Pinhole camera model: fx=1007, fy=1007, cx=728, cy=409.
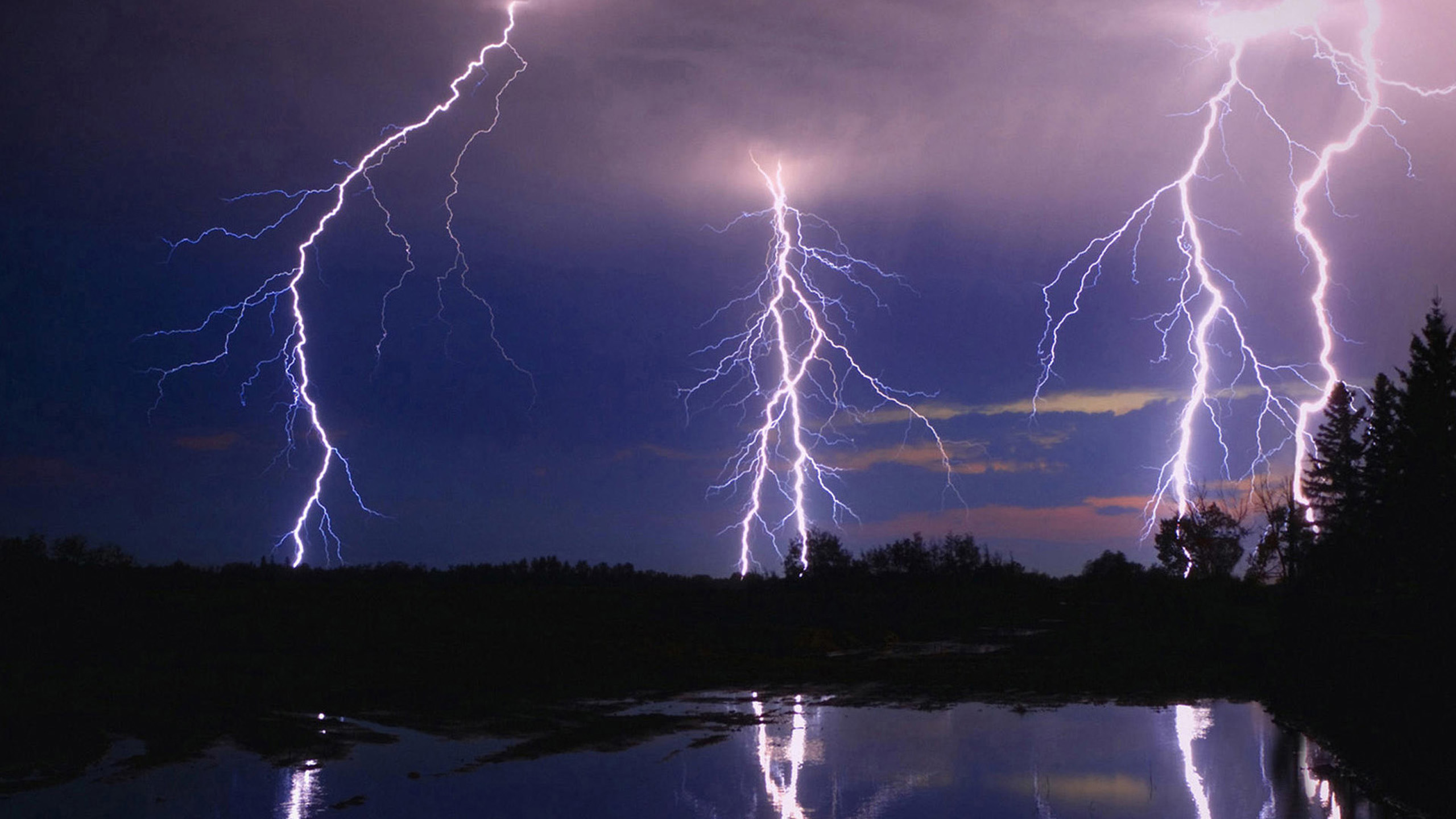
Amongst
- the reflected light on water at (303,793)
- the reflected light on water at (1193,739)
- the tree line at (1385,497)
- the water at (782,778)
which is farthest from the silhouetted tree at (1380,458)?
the reflected light on water at (303,793)

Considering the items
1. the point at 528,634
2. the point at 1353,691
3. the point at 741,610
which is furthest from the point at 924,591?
the point at 1353,691

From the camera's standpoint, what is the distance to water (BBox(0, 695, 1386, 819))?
27.3 feet

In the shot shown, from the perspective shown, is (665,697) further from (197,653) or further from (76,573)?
(76,573)

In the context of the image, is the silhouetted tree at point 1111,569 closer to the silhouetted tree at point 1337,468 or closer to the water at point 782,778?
the silhouetted tree at point 1337,468

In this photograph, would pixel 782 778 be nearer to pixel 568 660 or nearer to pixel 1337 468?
pixel 568 660

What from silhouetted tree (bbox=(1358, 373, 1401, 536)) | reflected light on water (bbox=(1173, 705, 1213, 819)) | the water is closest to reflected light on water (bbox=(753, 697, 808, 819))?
the water

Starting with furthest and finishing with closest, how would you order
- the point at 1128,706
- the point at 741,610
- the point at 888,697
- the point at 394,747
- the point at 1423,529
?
the point at 741,610 < the point at 1423,529 < the point at 888,697 < the point at 1128,706 < the point at 394,747

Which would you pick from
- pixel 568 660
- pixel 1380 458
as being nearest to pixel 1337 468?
pixel 1380 458

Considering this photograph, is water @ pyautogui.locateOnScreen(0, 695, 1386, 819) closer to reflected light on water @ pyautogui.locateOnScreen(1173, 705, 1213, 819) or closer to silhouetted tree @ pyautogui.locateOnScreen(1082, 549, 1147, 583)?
reflected light on water @ pyautogui.locateOnScreen(1173, 705, 1213, 819)

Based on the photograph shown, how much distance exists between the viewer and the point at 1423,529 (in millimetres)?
17688

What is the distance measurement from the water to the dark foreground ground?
660 mm

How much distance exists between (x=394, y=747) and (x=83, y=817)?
11.8 ft

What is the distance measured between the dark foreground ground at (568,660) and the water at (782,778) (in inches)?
26.0

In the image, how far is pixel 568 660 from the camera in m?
20.6
